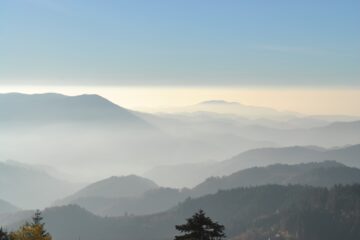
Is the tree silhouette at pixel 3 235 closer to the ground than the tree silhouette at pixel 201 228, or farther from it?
farther from it

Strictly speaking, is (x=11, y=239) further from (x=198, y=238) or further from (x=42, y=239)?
(x=198, y=238)

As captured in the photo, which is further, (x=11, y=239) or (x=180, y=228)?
(x=11, y=239)

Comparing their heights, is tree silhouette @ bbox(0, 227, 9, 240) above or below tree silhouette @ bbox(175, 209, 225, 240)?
above

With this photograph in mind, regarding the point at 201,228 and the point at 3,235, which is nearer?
the point at 201,228

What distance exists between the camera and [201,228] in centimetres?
3372

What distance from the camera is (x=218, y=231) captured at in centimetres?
3378

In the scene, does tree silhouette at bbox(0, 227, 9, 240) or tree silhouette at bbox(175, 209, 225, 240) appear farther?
tree silhouette at bbox(0, 227, 9, 240)

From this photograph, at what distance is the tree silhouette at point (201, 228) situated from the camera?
33.3 meters

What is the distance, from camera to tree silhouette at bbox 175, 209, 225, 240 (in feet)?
109

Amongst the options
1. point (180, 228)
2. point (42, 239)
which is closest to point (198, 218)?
point (180, 228)

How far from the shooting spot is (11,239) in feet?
157

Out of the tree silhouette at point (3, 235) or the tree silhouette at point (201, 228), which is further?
the tree silhouette at point (3, 235)

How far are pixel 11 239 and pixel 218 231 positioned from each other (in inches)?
933

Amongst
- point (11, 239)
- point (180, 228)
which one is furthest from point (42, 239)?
point (180, 228)
